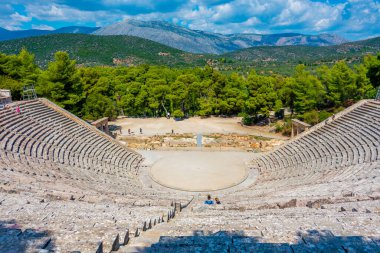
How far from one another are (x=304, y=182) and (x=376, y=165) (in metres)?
3.59

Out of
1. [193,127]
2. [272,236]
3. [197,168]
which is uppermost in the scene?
[272,236]

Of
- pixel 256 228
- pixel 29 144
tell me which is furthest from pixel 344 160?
pixel 29 144

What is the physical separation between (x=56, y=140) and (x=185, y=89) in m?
23.2

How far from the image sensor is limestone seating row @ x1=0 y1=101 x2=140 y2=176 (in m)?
17.6

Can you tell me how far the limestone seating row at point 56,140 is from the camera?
17.6 m

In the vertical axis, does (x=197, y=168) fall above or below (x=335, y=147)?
below

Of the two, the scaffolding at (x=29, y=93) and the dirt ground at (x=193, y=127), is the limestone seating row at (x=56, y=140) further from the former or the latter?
the dirt ground at (x=193, y=127)

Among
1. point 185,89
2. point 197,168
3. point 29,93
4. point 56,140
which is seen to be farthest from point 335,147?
point 29,93

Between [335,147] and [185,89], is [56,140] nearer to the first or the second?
[335,147]

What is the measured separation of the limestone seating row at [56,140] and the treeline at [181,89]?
25.9ft

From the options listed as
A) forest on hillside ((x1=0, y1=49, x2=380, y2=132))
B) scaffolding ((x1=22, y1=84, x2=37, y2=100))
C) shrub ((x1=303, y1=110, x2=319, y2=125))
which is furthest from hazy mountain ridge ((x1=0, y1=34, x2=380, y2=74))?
shrub ((x1=303, y1=110, x2=319, y2=125))

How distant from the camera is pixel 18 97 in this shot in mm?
31562

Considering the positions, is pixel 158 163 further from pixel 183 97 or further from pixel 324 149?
pixel 183 97

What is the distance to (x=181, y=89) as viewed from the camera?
4028cm
